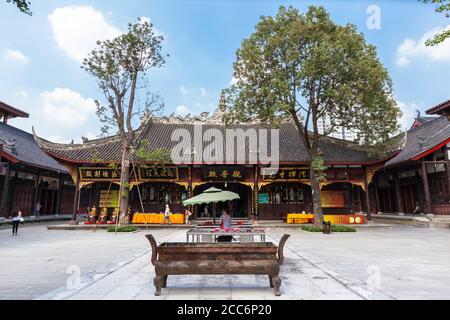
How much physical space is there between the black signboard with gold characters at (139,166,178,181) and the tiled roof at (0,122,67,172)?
25.6ft

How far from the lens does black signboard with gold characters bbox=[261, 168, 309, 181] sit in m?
16.8

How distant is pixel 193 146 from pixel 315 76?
921cm

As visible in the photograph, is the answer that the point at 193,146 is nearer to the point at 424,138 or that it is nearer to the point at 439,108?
the point at 439,108

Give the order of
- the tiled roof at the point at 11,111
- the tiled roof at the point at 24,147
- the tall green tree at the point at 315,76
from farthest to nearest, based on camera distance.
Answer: the tiled roof at the point at 24,147
the tiled roof at the point at 11,111
the tall green tree at the point at 315,76

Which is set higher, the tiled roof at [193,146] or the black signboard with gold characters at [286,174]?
the tiled roof at [193,146]

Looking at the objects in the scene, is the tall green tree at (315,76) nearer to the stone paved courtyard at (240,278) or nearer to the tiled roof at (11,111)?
the stone paved courtyard at (240,278)

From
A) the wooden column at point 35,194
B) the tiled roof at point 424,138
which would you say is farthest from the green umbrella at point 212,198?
the wooden column at point 35,194

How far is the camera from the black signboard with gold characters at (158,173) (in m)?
16.7

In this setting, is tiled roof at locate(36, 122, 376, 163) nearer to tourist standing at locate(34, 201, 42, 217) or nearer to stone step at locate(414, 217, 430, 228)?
stone step at locate(414, 217, 430, 228)

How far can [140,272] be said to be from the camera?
542cm

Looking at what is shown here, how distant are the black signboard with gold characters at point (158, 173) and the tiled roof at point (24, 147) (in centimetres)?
782

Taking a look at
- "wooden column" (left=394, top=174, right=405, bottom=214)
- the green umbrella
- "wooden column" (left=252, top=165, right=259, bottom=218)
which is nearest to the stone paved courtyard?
the green umbrella

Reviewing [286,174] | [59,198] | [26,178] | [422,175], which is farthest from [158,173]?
[422,175]

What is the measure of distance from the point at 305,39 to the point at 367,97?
4014 millimetres
